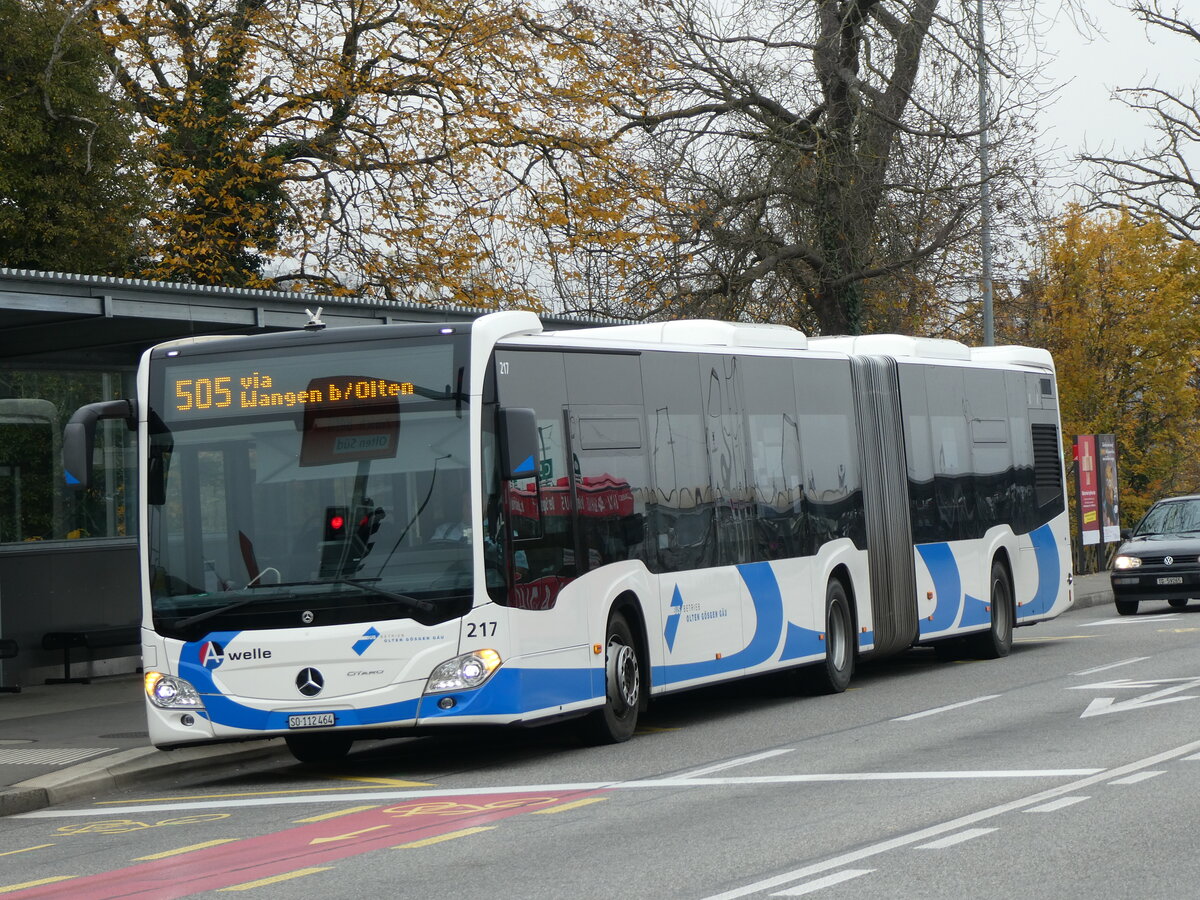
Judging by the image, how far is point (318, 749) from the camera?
1339 cm

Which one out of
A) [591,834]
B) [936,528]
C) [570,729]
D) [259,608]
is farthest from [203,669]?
[936,528]

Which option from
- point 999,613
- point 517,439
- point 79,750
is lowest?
point 79,750

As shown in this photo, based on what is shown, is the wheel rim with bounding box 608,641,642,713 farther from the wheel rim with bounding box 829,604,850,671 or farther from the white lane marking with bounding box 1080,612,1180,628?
the white lane marking with bounding box 1080,612,1180,628

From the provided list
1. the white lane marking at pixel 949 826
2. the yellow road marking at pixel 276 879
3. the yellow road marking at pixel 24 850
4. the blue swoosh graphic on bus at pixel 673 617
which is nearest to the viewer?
the white lane marking at pixel 949 826

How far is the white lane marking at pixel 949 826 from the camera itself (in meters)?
7.18

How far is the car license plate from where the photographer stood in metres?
11.3

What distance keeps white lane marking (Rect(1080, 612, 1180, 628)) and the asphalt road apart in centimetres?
974

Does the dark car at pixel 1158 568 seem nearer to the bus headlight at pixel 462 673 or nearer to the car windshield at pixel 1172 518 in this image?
the car windshield at pixel 1172 518

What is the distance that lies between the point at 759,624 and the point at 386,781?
14.2 ft

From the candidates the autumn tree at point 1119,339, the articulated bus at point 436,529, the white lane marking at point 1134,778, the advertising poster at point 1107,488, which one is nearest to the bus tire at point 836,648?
the articulated bus at point 436,529

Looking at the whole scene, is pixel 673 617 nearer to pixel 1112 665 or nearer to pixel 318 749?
pixel 318 749

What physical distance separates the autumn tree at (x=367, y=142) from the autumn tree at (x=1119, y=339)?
1549 centimetres

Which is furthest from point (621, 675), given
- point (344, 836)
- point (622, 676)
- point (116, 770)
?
point (344, 836)

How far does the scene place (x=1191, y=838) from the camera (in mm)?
7957
